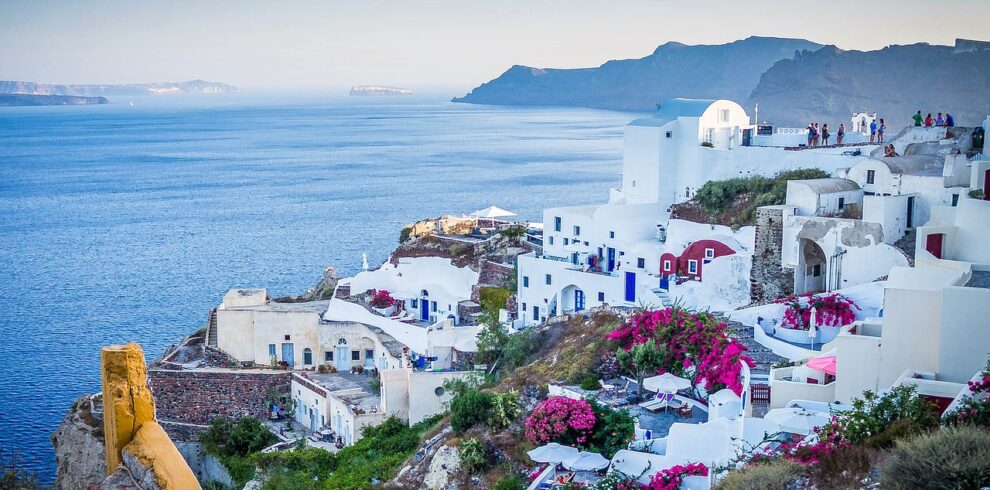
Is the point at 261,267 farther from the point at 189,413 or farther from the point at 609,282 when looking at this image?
the point at 609,282

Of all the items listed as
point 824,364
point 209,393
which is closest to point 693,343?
point 824,364

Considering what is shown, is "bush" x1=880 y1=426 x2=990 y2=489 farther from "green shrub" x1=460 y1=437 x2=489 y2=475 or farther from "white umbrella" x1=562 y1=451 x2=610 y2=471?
"green shrub" x1=460 y1=437 x2=489 y2=475

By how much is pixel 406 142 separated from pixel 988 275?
13292cm

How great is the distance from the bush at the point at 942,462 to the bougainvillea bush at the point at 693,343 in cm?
784

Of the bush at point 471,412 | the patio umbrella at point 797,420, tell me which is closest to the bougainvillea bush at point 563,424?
the bush at point 471,412

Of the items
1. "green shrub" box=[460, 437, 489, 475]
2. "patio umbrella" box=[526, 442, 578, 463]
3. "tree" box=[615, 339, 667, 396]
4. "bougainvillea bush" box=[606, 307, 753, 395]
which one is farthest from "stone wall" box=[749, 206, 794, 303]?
"patio umbrella" box=[526, 442, 578, 463]

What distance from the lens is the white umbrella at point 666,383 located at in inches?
710

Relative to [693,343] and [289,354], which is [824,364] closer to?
[693,343]

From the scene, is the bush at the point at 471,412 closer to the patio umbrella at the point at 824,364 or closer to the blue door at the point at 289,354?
the patio umbrella at the point at 824,364

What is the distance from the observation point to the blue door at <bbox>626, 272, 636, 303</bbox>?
1109 inches

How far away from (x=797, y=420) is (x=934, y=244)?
6542 mm

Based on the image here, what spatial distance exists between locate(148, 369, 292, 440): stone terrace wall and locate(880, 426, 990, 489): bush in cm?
2359

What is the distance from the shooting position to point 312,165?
114125 millimetres

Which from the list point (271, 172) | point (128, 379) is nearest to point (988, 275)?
point (128, 379)
